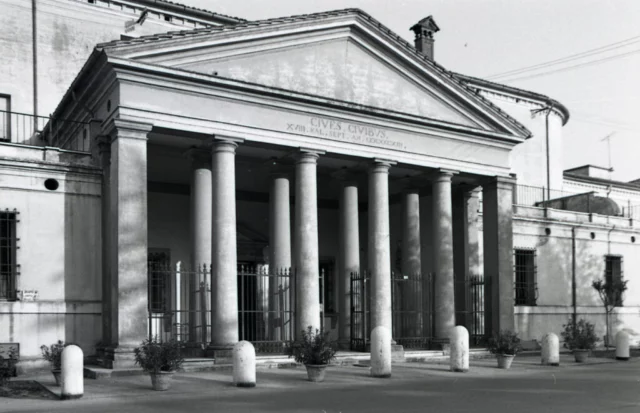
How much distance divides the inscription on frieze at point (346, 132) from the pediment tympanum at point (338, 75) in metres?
0.69

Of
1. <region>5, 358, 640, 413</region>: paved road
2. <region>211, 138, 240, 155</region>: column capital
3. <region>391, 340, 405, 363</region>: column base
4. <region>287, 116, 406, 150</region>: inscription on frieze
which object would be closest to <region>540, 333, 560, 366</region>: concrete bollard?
<region>5, 358, 640, 413</region>: paved road

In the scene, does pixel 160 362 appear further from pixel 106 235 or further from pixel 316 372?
pixel 106 235

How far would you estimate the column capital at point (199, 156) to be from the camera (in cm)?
1983

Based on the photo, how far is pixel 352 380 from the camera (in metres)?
16.4

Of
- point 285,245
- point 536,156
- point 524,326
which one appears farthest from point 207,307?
point 536,156

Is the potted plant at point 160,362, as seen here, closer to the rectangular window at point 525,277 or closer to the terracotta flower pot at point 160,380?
the terracotta flower pot at point 160,380

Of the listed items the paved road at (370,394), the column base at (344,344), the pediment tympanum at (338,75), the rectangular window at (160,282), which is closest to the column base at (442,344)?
the column base at (344,344)

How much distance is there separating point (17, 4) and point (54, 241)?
11.6 m

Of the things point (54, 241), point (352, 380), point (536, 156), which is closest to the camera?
point (352, 380)

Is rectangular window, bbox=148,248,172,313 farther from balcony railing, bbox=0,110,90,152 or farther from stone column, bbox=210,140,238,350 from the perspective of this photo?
balcony railing, bbox=0,110,90,152

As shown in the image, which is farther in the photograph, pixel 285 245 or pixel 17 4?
pixel 17 4

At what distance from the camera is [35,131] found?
25.9m

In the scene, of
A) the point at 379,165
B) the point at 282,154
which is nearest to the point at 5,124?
the point at 282,154

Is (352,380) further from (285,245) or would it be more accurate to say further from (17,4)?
(17,4)
